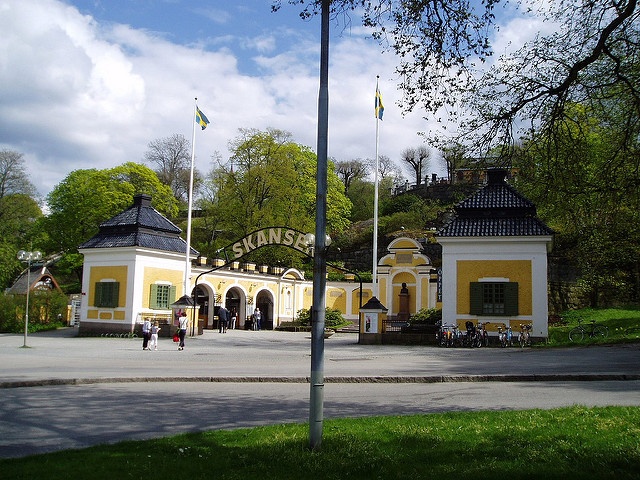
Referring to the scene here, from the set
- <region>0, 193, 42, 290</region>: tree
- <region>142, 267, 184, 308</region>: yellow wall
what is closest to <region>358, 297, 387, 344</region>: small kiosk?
<region>142, 267, 184, 308</region>: yellow wall

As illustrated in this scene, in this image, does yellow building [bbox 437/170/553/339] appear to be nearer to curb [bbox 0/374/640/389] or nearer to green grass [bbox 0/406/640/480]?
curb [bbox 0/374/640/389]

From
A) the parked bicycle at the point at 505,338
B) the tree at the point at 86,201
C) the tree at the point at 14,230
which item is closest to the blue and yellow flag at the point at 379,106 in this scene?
the parked bicycle at the point at 505,338

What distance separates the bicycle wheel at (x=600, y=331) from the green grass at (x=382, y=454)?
1917 centimetres

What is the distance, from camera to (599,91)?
41.3 feet

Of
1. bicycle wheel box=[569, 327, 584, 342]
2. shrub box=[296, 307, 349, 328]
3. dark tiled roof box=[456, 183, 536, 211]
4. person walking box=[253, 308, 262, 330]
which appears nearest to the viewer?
bicycle wheel box=[569, 327, 584, 342]

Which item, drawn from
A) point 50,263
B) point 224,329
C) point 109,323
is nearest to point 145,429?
point 109,323

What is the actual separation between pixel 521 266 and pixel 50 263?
152 feet

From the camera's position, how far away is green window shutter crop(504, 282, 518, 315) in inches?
1150

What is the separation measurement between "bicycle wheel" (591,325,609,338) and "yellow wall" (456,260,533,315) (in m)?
2.91

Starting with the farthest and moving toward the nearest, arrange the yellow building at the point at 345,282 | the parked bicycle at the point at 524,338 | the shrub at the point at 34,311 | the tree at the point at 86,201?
the tree at the point at 86,201, the shrub at the point at 34,311, the yellow building at the point at 345,282, the parked bicycle at the point at 524,338

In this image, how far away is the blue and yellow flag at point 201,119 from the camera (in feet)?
119

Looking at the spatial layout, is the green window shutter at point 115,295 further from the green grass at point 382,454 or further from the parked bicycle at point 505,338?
the green grass at point 382,454

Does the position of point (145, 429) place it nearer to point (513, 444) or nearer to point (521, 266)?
point (513, 444)

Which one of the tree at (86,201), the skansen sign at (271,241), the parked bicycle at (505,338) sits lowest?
the parked bicycle at (505,338)
